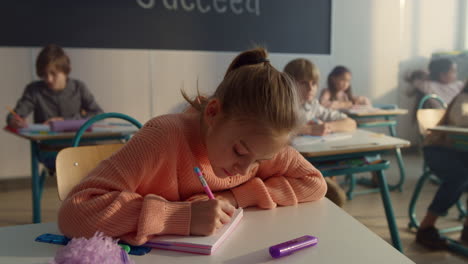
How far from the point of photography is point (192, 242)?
0.68m

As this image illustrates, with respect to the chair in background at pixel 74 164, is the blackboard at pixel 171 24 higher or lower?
higher

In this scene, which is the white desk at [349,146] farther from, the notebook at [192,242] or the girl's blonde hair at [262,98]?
the notebook at [192,242]

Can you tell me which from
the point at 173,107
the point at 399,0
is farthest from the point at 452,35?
the point at 173,107

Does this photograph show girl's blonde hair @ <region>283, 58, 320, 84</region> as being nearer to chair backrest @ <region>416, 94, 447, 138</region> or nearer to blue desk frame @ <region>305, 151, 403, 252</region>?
blue desk frame @ <region>305, 151, 403, 252</region>

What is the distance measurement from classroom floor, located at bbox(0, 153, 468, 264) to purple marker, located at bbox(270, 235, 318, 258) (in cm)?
153

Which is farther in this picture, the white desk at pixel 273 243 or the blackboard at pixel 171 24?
the blackboard at pixel 171 24

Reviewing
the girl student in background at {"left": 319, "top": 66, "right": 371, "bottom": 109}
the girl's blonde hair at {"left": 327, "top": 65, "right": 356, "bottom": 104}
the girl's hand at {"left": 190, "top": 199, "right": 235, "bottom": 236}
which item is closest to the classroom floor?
the girl student in background at {"left": 319, "top": 66, "right": 371, "bottom": 109}

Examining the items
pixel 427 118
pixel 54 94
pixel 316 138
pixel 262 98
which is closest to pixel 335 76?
pixel 427 118

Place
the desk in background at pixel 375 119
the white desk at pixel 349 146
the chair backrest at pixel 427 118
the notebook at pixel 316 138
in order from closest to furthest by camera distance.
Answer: the white desk at pixel 349 146, the notebook at pixel 316 138, the chair backrest at pixel 427 118, the desk in background at pixel 375 119

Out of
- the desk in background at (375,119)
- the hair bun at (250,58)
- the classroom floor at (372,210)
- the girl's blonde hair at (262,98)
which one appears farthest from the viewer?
the desk in background at (375,119)

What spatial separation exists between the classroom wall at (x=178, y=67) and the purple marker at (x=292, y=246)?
2197mm

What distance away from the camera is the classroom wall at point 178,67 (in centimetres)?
337

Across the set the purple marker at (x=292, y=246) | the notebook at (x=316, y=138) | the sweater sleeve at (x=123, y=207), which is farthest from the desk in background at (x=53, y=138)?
the purple marker at (x=292, y=246)

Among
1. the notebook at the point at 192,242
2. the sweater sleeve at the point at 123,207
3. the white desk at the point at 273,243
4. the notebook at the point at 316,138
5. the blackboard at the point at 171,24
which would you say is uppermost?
the blackboard at the point at 171,24
